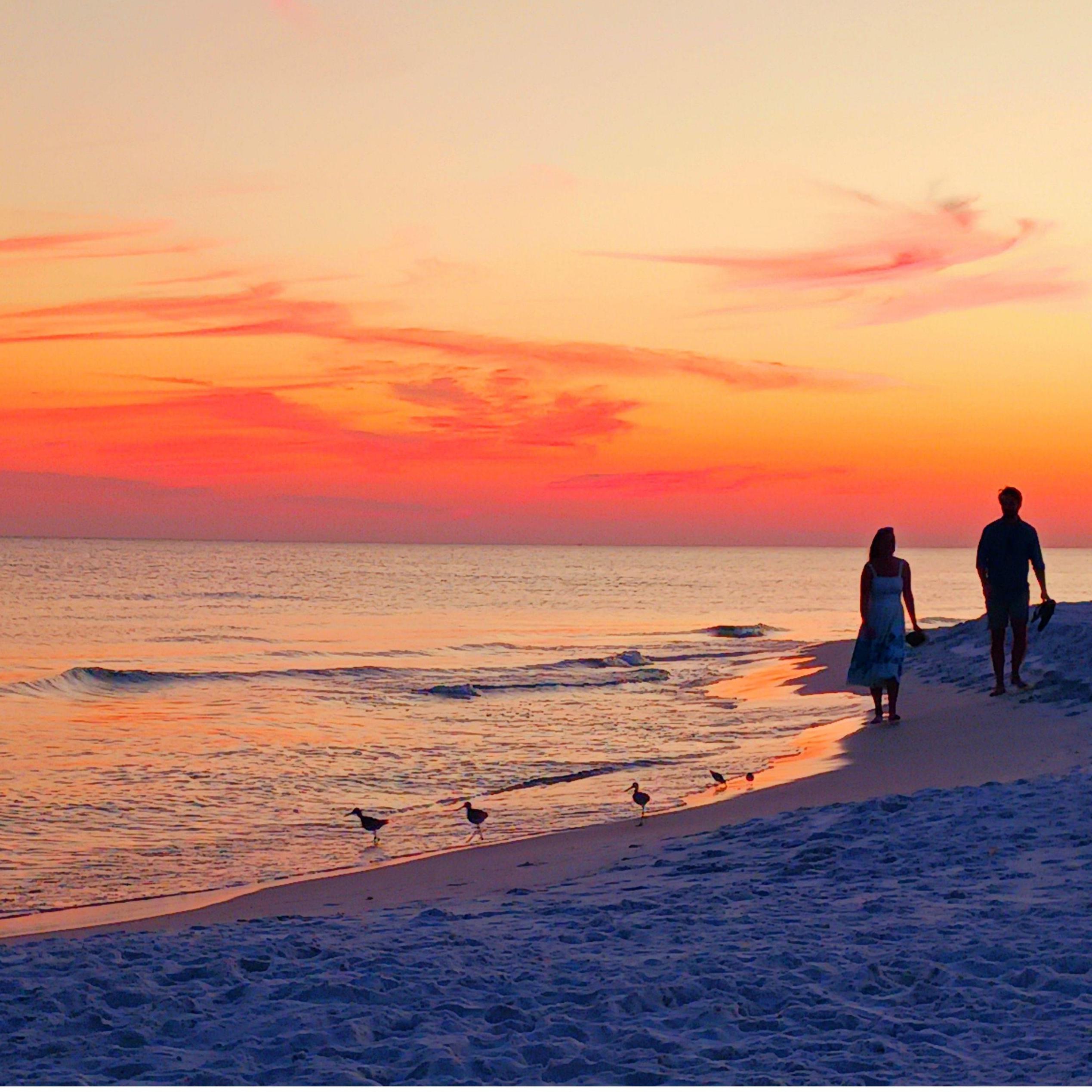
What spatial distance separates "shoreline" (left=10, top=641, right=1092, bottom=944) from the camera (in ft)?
26.2

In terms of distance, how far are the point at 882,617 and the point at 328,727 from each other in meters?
10.1

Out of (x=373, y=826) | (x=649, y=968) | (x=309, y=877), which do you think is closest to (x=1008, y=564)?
(x=373, y=826)

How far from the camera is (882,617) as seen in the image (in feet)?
40.1

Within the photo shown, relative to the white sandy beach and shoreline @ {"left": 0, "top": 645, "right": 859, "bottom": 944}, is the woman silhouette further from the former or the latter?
the white sandy beach

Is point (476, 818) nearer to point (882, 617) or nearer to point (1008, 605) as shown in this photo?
point (882, 617)

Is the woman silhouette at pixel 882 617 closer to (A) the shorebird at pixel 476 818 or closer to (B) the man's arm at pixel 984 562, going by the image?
(B) the man's arm at pixel 984 562

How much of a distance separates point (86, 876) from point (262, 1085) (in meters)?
6.01

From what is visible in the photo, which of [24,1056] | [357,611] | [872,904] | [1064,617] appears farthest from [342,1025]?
[357,611]

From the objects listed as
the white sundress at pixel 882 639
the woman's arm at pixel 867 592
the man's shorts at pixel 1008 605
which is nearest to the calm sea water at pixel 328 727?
the white sundress at pixel 882 639

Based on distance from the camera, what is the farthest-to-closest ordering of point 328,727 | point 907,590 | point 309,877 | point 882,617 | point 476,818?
point 328,727, point 882,617, point 907,590, point 476,818, point 309,877

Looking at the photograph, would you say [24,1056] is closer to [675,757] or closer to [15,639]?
[675,757]

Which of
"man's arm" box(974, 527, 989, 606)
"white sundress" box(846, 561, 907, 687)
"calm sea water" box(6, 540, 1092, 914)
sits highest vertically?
"man's arm" box(974, 527, 989, 606)

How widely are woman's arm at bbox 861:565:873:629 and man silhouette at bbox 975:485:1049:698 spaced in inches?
50.3

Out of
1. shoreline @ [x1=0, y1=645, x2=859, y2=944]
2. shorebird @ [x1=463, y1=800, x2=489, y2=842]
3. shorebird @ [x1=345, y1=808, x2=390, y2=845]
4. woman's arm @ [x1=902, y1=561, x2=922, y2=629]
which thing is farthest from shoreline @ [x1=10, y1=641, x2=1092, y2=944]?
woman's arm @ [x1=902, y1=561, x2=922, y2=629]
